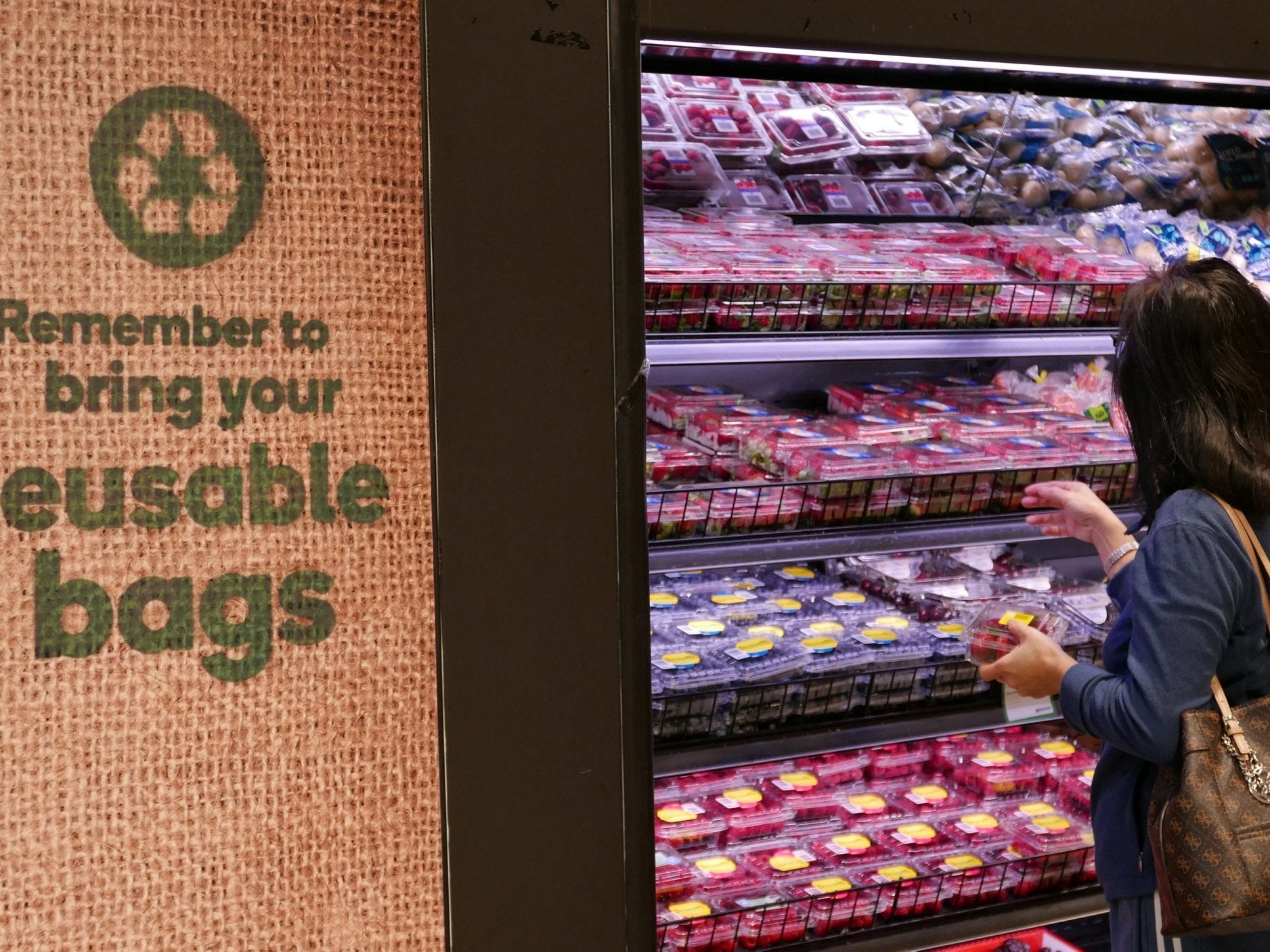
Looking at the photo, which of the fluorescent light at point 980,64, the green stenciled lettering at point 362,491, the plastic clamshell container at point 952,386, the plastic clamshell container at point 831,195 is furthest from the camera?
the plastic clamshell container at point 952,386

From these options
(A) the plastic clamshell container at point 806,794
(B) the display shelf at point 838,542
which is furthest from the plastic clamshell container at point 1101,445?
(A) the plastic clamshell container at point 806,794

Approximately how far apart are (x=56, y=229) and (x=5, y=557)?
1.01ft

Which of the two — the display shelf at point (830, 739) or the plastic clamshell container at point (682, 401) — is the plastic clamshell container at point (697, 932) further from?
the plastic clamshell container at point (682, 401)

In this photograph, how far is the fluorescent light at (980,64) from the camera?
4.36 feet

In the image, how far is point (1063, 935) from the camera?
225 cm

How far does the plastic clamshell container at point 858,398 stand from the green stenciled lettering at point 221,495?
5.13 ft

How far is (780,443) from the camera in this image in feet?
7.30

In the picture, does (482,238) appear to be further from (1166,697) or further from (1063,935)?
(1063,935)

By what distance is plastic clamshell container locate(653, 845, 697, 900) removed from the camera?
206cm

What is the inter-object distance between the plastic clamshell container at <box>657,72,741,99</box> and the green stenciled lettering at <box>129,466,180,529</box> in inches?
58.9

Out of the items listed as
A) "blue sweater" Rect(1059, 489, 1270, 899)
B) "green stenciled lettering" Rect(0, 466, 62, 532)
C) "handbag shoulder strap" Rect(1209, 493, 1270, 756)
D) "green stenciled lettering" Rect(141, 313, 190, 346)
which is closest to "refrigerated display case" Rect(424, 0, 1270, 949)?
"green stenciled lettering" Rect(141, 313, 190, 346)

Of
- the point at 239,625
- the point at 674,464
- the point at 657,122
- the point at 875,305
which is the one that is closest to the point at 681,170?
the point at 657,122

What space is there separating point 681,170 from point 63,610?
1564 mm

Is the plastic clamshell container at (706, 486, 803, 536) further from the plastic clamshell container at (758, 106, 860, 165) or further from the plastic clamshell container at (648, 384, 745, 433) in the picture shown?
the plastic clamshell container at (758, 106, 860, 165)
